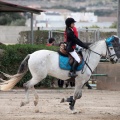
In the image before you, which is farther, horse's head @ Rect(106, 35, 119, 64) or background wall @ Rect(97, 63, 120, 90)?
background wall @ Rect(97, 63, 120, 90)

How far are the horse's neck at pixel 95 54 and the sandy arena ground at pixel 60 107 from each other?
1269mm

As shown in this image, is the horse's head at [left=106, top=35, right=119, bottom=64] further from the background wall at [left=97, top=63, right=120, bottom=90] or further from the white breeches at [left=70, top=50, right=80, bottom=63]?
the background wall at [left=97, top=63, right=120, bottom=90]

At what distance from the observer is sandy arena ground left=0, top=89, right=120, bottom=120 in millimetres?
14859

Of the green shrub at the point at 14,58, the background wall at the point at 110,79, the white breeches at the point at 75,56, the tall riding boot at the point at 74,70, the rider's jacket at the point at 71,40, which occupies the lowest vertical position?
the background wall at the point at 110,79

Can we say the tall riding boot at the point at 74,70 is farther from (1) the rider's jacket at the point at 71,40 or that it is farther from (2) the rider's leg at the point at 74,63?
(1) the rider's jacket at the point at 71,40

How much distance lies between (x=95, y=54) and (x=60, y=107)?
185 cm

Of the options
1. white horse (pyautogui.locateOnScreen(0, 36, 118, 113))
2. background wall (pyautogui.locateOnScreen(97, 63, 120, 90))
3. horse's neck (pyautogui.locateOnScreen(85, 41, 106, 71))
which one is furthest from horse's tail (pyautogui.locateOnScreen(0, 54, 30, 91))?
background wall (pyautogui.locateOnScreen(97, 63, 120, 90))

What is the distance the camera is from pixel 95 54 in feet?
53.4

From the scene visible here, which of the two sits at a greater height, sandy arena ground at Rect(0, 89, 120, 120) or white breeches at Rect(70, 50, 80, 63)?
white breeches at Rect(70, 50, 80, 63)

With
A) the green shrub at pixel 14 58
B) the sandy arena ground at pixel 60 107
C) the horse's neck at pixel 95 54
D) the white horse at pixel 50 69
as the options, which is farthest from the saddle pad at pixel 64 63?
the green shrub at pixel 14 58

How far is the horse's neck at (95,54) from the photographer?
16.2 meters

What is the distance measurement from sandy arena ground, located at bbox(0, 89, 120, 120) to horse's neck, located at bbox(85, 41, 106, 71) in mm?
1269

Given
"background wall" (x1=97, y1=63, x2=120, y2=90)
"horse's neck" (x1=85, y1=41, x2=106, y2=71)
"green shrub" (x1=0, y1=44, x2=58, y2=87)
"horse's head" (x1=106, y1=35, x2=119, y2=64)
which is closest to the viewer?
"horse's neck" (x1=85, y1=41, x2=106, y2=71)

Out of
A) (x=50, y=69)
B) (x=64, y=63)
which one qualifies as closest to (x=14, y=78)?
(x=50, y=69)
